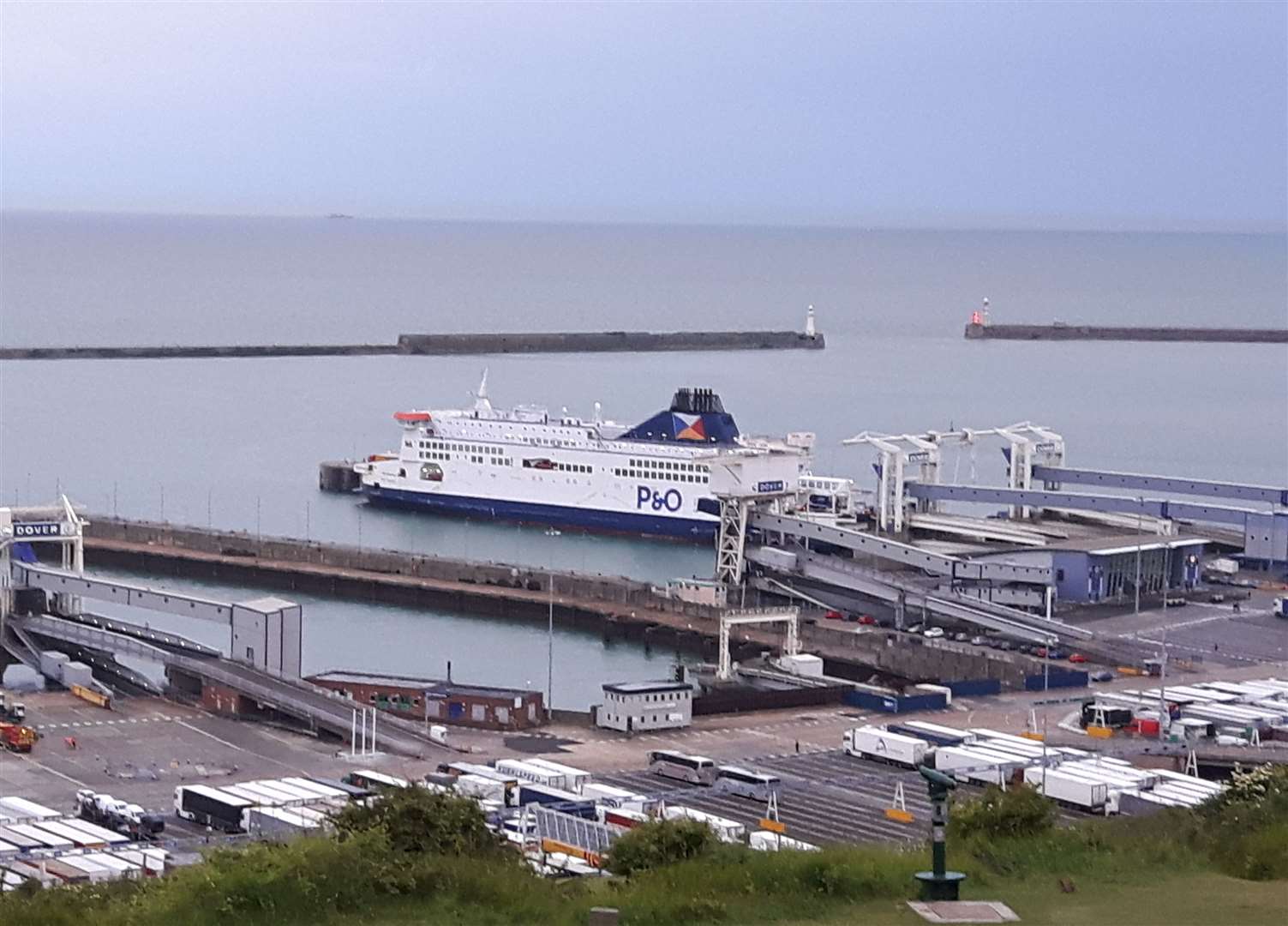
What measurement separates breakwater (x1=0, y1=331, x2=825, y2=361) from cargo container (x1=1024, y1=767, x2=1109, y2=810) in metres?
54.9

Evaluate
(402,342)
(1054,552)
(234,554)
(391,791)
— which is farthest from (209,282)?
(391,791)

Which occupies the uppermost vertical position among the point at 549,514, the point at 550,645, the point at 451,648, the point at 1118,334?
the point at 1118,334

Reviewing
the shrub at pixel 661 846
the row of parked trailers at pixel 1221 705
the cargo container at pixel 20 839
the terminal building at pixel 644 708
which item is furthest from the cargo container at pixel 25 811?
the row of parked trailers at pixel 1221 705

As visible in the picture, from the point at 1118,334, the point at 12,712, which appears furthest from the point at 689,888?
the point at 1118,334

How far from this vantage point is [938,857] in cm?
717

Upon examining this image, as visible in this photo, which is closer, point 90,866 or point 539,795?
point 90,866

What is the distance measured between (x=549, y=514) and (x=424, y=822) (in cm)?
2965

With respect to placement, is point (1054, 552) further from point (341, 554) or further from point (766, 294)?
point (766, 294)

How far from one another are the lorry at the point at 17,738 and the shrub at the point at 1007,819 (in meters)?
9.75

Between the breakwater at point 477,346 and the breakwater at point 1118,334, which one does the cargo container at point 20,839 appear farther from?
the breakwater at point 1118,334

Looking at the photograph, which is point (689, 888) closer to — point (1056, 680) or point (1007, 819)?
point (1007, 819)

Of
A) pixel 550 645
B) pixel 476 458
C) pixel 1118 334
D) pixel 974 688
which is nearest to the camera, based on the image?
pixel 974 688

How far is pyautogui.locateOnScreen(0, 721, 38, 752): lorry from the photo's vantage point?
16953 mm

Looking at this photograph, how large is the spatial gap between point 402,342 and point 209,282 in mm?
49621
